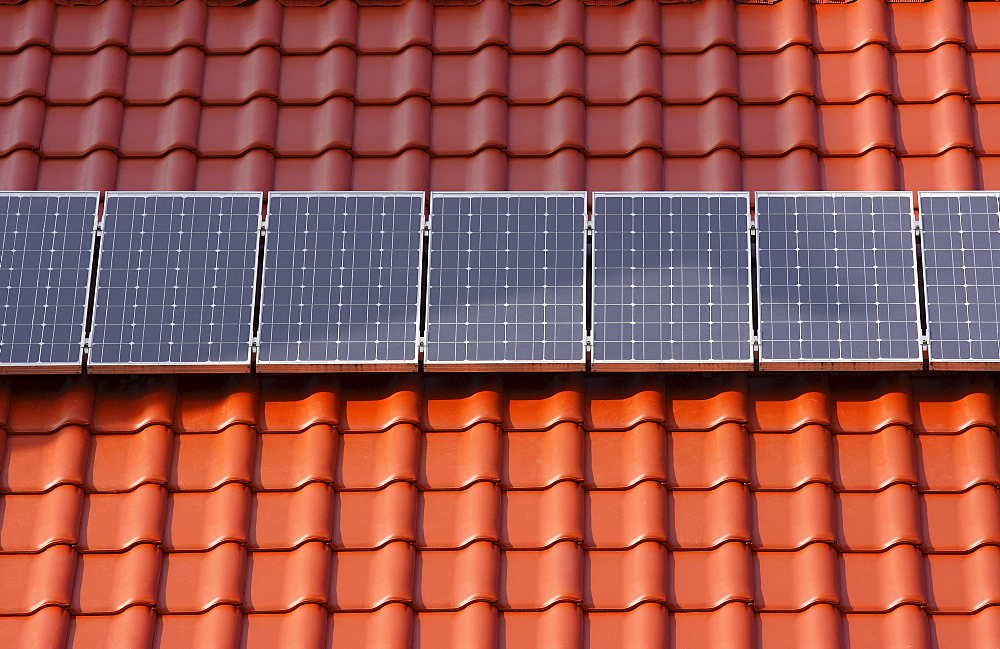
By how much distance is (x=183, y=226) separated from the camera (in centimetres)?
969

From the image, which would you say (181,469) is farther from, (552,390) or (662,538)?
(662,538)

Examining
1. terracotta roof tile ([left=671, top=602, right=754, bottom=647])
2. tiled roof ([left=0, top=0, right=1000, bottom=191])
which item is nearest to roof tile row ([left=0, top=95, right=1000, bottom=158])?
tiled roof ([left=0, top=0, right=1000, bottom=191])

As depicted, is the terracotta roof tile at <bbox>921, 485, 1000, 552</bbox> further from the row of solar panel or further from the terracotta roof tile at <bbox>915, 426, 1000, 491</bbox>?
the row of solar panel

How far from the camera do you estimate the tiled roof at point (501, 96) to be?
1016 cm

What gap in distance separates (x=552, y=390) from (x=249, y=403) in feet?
6.02

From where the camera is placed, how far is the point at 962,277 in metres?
9.38

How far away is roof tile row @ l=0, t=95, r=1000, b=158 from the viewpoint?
10203mm

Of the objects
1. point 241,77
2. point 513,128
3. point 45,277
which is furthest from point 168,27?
point 513,128

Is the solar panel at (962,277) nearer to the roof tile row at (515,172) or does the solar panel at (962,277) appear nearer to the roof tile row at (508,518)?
the roof tile row at (515,172)

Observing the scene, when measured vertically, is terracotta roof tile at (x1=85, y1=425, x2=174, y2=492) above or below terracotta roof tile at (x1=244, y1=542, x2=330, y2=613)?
above

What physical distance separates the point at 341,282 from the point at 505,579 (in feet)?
6.86

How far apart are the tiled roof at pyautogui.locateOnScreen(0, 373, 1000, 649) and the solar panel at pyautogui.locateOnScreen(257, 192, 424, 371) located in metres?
0.31

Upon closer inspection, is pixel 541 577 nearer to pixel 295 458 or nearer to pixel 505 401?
pixel 505 401

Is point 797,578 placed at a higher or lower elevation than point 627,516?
lower
